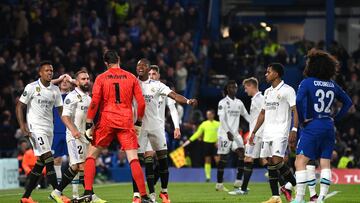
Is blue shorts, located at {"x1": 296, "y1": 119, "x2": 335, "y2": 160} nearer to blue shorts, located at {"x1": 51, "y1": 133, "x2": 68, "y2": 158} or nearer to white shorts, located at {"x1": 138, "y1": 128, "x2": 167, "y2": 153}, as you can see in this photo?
white shorts, located at {"x1": 138, "y1": 128, "x2": 167, "y2": 153}

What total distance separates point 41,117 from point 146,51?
17.7m

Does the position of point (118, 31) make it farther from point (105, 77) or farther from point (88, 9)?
point (105, 77)

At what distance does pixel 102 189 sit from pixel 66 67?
28.1 ft

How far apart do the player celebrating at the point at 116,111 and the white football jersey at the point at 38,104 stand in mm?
2274

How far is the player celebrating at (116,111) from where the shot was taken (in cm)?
1728

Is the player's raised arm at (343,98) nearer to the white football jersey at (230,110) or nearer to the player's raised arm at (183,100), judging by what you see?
the player's raised arm at (183,100)

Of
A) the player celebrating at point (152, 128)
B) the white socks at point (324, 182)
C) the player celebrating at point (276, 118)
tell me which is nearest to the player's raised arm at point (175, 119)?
the player celebrating at point (152, 128)

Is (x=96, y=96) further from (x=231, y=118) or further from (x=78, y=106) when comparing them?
(x=231, y=118)

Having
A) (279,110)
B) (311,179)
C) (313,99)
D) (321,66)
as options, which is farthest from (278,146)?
(321,66)

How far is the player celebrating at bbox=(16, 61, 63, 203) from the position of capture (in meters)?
19.2

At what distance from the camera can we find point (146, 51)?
37.0 meters

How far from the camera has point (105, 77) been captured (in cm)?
1730

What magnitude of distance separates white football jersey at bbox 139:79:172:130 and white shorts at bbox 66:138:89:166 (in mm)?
1607

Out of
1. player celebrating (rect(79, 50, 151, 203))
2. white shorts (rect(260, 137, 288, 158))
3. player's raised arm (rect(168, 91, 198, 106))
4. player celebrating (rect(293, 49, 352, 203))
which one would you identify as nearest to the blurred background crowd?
white shorts (rect(260, 137, 288, 158))
